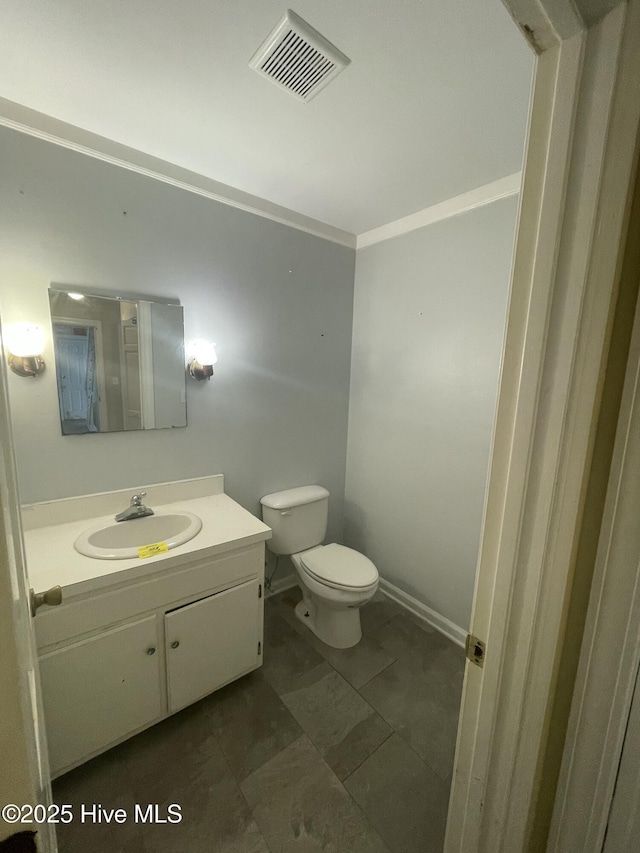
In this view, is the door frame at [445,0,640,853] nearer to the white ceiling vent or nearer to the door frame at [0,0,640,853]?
the door frame at [0,0,640,853]

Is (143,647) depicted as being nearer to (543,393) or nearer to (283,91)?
(543,393)

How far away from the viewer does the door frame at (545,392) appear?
1.60ft

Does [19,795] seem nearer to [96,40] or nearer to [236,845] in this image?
[236,845]

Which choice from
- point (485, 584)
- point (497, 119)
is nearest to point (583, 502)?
point (485, 584)

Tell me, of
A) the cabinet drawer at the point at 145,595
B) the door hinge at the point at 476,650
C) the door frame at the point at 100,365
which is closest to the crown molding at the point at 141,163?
the door frame at the point at 100,365

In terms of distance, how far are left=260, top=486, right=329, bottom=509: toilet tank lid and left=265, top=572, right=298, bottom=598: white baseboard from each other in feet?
1.94

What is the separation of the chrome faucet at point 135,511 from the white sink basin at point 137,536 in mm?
20

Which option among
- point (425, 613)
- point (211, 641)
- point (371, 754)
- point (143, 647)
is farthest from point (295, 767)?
point (425, 613)

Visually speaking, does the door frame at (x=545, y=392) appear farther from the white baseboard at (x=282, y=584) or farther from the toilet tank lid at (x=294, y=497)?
the white baseboard at (x=282, y=584)

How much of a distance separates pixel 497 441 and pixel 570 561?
9.4 inches

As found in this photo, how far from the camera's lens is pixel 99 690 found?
1207mm

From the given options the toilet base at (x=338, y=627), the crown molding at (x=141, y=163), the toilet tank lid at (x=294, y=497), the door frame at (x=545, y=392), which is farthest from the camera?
the toilet tank lid at (x=294, y=497)

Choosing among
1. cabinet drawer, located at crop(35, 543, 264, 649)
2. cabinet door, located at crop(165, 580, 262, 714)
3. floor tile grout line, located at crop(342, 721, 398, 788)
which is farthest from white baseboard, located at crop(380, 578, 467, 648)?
cabinet drawer, located at crop(35, 543, 264, 649)

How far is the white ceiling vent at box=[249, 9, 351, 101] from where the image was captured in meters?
0.94
